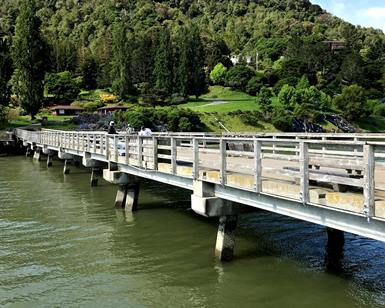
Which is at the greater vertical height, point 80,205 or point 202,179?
point 202,179

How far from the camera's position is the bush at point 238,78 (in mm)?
117000

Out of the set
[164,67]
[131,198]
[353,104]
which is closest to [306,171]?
[131,198]

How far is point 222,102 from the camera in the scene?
328 feet

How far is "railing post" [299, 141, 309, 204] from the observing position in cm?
935

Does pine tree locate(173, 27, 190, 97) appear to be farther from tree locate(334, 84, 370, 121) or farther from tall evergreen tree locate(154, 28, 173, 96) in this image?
tree locate(334, 84, 370, 121)

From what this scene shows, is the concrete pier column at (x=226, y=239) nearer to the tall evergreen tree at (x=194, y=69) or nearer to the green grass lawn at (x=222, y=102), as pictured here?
the green grass lawn at (x=222, y=102)

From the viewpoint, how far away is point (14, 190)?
2627 centimetres

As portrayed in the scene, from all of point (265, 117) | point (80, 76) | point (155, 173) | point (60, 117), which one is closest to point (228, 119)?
point (265, 117)

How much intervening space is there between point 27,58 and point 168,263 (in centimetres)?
5814

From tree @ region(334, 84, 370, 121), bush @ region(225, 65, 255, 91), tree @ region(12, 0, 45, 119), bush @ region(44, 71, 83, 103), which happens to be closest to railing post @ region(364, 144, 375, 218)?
tree @ region(12, 0, 45, 119)

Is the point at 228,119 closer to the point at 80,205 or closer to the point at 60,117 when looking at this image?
the point at 60,117

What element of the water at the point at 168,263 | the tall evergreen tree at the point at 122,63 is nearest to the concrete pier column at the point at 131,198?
the water at the point at 168,263

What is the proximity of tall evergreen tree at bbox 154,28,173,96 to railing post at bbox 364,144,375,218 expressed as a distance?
9224cm

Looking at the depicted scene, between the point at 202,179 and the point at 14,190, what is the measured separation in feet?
54.0
